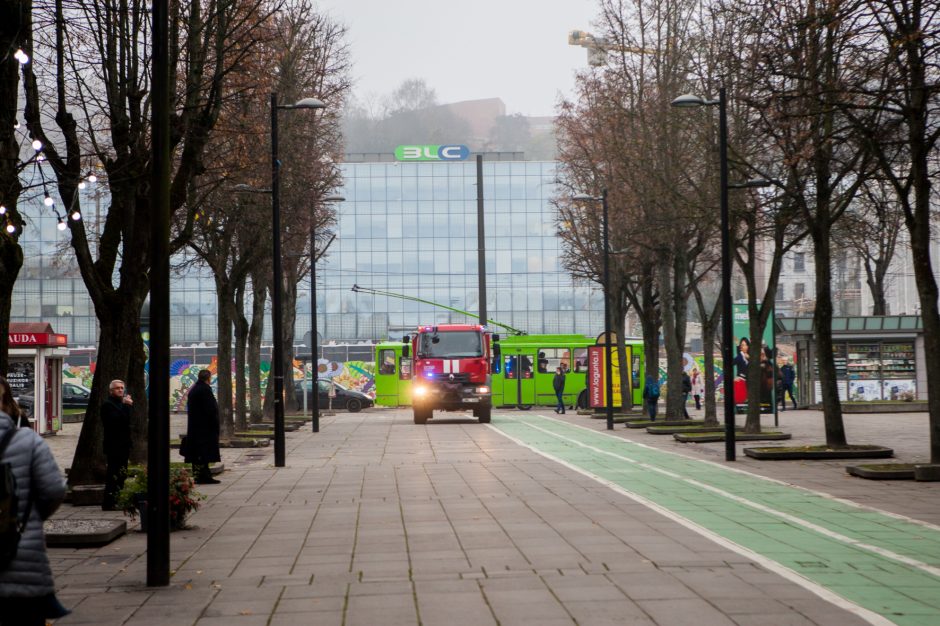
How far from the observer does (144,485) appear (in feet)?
44.8

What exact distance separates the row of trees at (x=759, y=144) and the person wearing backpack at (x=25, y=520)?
13523mm

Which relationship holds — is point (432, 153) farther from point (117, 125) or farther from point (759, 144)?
point (117, 125)

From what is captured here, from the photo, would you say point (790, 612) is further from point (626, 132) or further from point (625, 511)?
point (626, 132)

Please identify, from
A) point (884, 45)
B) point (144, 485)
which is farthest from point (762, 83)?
point (144, 485)

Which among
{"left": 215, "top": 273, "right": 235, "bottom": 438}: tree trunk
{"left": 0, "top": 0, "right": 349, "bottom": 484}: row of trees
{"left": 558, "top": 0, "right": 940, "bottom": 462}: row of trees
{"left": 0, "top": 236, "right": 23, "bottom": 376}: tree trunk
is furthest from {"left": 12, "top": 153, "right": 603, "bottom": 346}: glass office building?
{"left": 0, "top": 236, "right": 23, "bottom": 376}: tree trunk

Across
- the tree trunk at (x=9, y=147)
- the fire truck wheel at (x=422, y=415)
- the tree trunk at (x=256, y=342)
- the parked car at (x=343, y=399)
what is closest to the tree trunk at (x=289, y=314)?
the tree trunk at (x=256, y=342)

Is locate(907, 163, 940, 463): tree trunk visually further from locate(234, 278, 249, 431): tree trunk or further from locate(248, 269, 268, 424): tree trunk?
locate(248, 269, 268, 424): tree trunk

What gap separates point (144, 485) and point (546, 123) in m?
166

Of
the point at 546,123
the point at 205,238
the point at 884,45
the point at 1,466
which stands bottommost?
the point at 1,466

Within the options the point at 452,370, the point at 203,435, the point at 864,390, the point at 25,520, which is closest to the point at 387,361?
the point at 452,370

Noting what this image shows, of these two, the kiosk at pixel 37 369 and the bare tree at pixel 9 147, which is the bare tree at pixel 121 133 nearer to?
the bare tree at pixel 9 147

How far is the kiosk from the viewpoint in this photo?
121ft

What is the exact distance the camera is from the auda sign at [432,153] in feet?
339

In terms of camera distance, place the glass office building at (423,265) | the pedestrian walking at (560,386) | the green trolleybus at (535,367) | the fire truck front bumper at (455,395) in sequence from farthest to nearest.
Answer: the glass office building at (423,265) < the green trolleybus at (535,367) < the pedestrian walking at (560,386) < the fire truck front bumper at (455,395)
